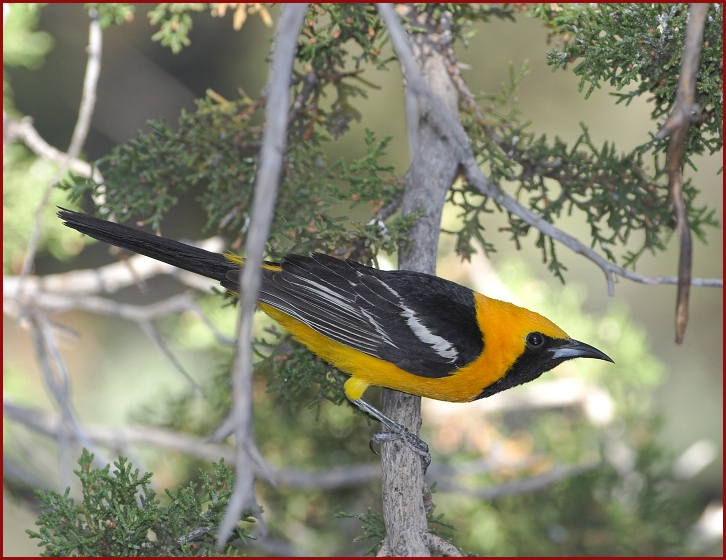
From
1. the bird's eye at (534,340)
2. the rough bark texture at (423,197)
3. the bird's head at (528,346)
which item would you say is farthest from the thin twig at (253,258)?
the bird's eye at (534,340)

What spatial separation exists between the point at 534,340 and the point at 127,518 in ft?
6.69

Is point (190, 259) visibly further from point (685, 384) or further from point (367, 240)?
point (685, 384)

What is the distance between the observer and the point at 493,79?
22.3ft

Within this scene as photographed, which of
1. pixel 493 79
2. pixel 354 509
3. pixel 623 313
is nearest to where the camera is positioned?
pixel 354 509

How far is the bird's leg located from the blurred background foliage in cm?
23

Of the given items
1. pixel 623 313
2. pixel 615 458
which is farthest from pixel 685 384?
pixel 615 458

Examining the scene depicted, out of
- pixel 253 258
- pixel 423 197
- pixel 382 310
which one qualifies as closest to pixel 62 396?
pixel 382 310

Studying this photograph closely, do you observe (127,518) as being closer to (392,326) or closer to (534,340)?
(392,326)

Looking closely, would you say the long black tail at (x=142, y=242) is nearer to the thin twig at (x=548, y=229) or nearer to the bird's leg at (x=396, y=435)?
the bird's leg at (x=396, y=435)

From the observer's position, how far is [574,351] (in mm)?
3549

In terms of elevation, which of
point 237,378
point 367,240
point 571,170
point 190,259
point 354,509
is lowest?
point 237,378

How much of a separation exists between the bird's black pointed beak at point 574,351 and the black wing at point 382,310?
0.42 m

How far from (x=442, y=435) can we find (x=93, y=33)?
3164 mm

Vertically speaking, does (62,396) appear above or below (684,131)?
below
